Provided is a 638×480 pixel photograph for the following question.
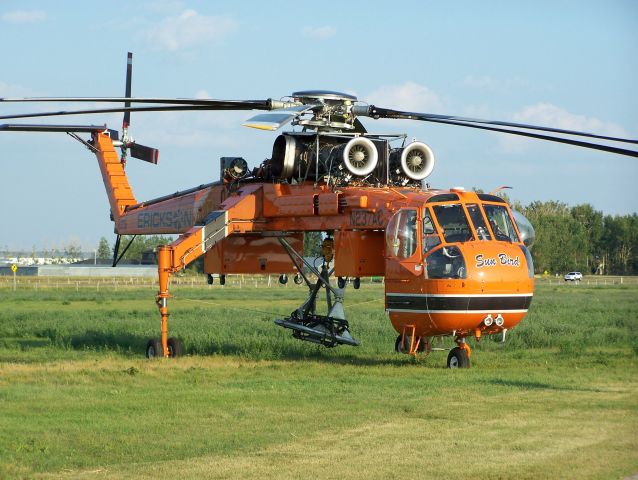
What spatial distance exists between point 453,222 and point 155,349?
7.03 m

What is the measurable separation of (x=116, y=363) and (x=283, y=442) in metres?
9.73

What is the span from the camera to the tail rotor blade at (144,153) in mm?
26219

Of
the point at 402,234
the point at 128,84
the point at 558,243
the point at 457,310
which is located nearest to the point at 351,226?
the point at 402,234

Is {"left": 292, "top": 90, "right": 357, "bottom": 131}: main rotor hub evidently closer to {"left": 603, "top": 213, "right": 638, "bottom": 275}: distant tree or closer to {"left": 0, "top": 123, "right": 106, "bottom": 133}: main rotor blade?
{"left": 0, "top": 123, "right": 106, "bottom": 133}: main rotor blade

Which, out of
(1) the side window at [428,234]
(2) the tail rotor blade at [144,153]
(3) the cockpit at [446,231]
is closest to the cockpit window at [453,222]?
(3) the cockpit at [446,231]

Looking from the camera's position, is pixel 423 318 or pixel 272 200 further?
pixel 272 200

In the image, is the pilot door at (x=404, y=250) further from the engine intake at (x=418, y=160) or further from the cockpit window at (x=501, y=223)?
the engine intake at (x=418, y=160)

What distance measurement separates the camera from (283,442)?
1160cm

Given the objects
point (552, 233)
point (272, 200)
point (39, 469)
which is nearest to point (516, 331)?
point (272, 200)

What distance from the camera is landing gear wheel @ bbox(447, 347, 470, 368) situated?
18547 mm

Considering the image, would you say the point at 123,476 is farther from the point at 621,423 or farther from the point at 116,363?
the point at 116,363

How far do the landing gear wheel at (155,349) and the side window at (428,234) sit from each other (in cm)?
634

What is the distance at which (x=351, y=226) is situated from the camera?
1989cm

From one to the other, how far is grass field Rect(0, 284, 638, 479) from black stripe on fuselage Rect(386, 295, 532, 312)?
111cm
